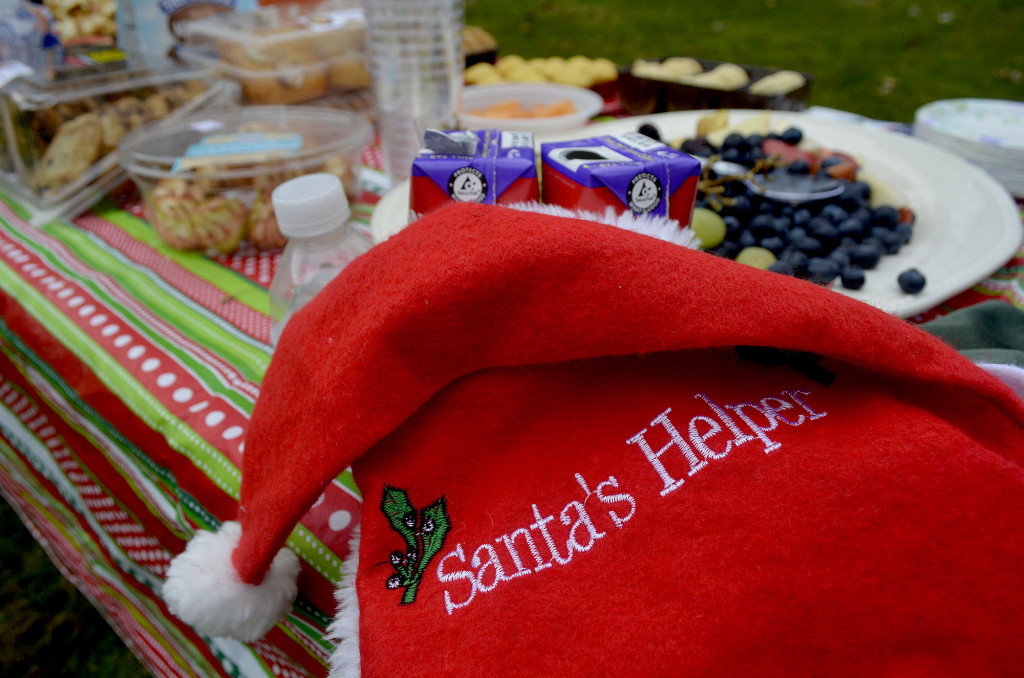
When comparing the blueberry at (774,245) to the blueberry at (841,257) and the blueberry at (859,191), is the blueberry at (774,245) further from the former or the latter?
the blueberry at (859,191)

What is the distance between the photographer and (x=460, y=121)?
3.37 feet

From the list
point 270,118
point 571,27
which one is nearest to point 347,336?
point 270,118

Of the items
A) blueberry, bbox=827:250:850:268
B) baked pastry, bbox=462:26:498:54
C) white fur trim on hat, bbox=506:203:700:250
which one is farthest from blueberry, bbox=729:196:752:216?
baked pastry, bbox=462:26:498:54

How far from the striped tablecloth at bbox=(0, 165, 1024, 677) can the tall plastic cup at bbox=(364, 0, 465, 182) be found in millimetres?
125

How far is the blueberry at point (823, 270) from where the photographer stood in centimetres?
63

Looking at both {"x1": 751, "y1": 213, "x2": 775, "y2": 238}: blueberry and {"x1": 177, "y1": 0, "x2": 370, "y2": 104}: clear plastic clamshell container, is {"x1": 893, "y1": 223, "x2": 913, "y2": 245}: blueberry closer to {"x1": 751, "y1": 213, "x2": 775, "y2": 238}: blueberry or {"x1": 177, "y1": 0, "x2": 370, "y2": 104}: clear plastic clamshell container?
{"x1": 751, "y1": 213, "x2": 775, "y2": 238}: blueberry

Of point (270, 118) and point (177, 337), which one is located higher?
point (270, 118)

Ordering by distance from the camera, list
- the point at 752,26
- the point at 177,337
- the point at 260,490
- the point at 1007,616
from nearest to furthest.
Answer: the point at 1007,616 < the point at 260,490 < the point at 177,337 < the point at 752,26

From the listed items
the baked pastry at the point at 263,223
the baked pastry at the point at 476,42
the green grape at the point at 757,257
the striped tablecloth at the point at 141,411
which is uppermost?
the baked pastry at the point at 476,42

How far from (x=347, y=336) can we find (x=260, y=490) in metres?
0.12

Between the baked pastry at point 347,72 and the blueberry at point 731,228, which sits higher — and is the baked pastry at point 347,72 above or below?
above

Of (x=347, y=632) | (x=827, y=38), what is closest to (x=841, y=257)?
(x=347, y=632)

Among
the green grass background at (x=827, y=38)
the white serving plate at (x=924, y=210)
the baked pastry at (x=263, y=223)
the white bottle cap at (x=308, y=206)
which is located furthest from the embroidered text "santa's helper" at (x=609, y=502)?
the green grass background at (x=827, y=38)

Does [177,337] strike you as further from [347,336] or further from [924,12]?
[924,12]
